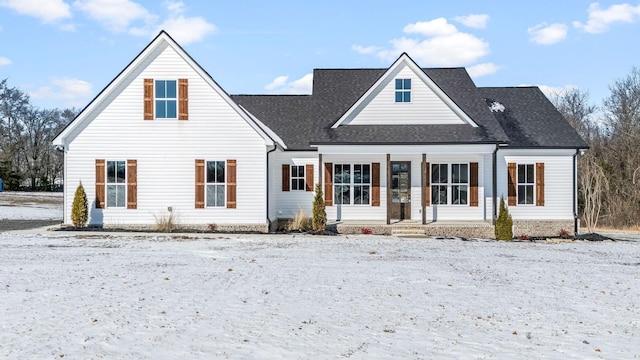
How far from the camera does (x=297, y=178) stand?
22.2 m

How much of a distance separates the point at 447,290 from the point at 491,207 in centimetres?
1263

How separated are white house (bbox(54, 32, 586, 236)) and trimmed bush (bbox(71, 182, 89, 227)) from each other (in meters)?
0.48

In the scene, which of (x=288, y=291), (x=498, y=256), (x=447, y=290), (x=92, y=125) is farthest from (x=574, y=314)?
(x=92, y=125)

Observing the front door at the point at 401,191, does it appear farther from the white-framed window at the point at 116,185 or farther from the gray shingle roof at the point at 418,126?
the white-framed window at the point at 116,185

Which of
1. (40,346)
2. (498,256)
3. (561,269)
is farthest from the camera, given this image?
(498,256)

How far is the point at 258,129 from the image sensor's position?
1925cm

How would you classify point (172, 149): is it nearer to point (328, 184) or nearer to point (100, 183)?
point (100, 183)

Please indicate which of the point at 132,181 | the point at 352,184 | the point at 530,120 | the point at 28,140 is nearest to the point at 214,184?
the point at 132,181

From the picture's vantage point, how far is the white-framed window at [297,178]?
22.1 metres

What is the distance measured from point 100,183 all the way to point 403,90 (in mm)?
11342

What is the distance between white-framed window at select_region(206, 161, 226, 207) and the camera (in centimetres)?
1953

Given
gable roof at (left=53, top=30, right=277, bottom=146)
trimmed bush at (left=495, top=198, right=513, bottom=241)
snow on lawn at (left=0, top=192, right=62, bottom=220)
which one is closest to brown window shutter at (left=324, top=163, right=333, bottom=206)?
gable roof at (left=53, top=30, right=277, bottom=146)

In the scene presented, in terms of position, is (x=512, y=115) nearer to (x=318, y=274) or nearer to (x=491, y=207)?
(x=491, y=207)

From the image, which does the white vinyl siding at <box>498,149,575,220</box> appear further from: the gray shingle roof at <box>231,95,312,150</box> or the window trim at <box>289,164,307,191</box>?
the gray shingle roof at <box>231,95,312,150</box>
